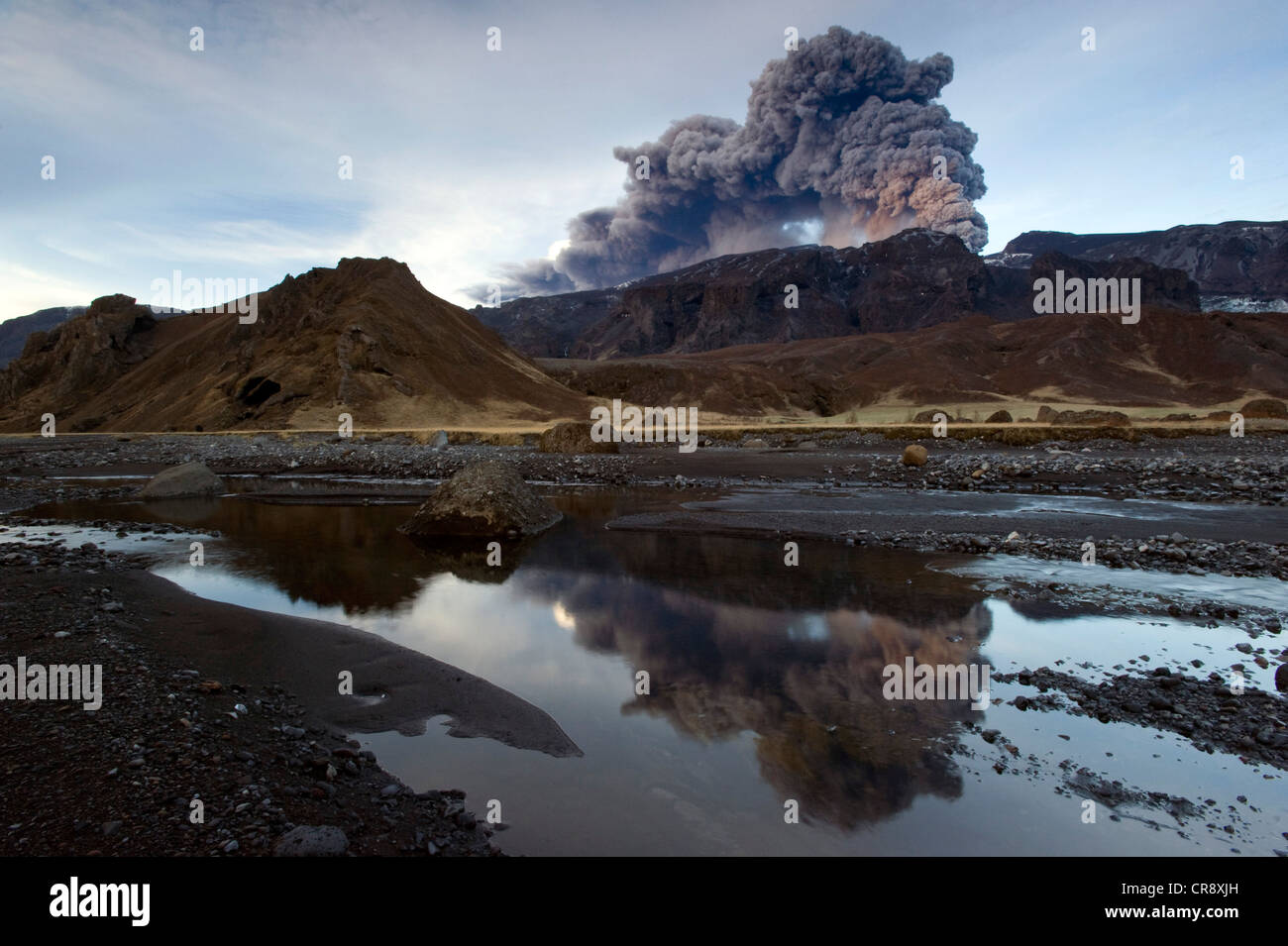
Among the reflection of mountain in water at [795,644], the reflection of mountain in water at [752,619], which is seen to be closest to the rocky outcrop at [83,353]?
the reflection of mountain in water at [752,619]

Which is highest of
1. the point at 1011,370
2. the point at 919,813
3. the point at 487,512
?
the point at 1011,370

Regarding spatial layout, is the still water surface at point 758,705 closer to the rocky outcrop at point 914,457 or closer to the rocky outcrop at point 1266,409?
the rocky outcrop at point 914,457

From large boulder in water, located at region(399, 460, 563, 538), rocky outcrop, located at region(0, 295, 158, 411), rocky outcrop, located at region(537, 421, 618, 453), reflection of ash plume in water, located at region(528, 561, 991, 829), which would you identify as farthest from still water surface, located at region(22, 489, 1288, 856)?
rocky outcrop, located at region(0, 295, 158, 411)

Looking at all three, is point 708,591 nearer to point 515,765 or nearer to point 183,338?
point 515,765

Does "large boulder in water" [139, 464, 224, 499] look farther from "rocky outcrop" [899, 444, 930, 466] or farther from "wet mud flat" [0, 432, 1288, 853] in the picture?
"rocky outcrop" [899, 444, 930, 466]
